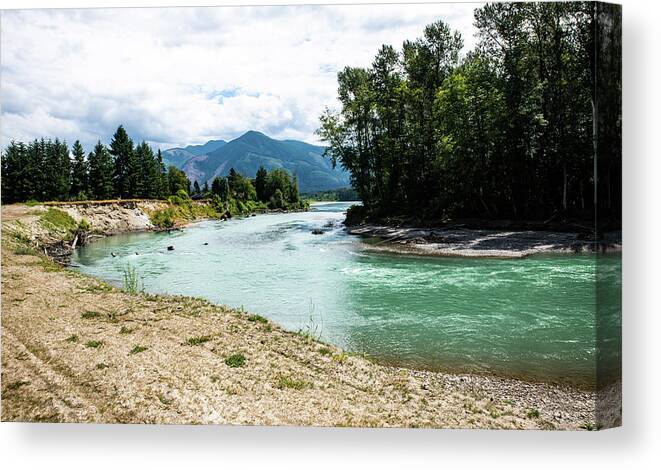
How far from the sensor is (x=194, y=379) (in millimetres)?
4348

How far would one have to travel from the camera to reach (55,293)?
18.4 ft

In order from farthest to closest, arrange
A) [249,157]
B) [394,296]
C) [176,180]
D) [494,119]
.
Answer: [494,119]
[394,296]
[176,180]
[249,157]

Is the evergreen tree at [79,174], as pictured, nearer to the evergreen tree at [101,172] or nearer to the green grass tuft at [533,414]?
the evergreen tree at [101,172]

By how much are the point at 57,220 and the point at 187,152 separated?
6.96 feet

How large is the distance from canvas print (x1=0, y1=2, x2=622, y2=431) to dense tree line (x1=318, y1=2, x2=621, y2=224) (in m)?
0.07

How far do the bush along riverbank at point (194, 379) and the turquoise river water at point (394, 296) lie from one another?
1.70 feet

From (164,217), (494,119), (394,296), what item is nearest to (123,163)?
(164,217)

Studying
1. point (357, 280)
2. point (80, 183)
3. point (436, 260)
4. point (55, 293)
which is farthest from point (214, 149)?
point (436, 260)

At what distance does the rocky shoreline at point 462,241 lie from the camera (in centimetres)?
965

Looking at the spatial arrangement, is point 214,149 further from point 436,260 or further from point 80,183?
point 436,260

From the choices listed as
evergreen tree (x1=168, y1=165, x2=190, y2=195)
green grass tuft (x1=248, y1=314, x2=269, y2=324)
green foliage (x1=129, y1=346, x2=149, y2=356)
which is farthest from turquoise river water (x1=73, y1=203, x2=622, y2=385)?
green foliage (x1=129, y1=346, x2=149, y2=356)

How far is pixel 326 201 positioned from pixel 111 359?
5.22 m

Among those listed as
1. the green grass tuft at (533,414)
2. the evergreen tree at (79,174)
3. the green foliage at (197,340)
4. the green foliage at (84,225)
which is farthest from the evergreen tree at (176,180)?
the green grass tuft at (533,414)

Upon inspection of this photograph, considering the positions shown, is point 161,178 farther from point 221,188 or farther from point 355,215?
point 355,215
